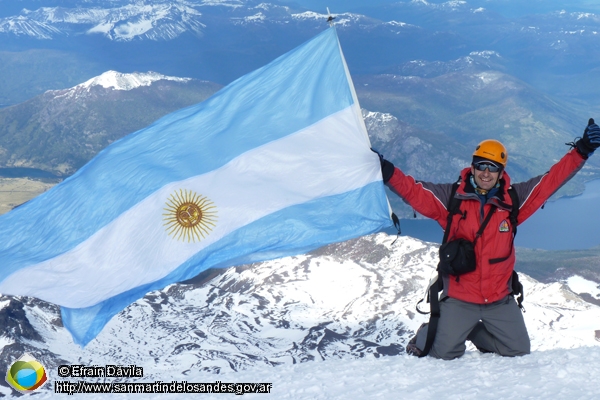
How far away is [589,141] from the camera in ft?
38.0

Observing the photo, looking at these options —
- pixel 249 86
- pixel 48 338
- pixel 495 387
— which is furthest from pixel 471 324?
pixel 48 338

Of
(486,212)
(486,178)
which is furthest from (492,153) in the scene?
(486,212)

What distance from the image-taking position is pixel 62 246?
12.8 m

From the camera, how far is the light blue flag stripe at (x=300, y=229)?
13.0 m

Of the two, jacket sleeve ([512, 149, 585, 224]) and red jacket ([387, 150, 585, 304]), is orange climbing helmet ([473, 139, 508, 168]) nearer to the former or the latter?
red jacket ([387, 150, 585, 304])

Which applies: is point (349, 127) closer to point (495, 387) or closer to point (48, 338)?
point (495, 387)

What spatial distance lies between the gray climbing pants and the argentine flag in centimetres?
247

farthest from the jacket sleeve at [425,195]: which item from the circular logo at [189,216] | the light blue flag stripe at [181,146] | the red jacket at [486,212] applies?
the circular logo at [189,216]

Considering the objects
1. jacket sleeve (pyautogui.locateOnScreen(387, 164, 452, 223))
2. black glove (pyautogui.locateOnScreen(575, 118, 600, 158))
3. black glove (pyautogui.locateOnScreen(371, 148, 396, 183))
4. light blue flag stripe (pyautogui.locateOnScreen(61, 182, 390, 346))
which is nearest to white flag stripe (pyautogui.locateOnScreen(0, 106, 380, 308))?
light blue flag stripe (pyautogui.locateOnScreen(61, 182, 390, 346))

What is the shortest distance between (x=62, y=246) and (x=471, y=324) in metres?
9.01

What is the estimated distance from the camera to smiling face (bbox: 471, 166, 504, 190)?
11766mm

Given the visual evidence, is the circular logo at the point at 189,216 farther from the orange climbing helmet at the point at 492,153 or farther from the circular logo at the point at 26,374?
the circular logo at the point at 26,374

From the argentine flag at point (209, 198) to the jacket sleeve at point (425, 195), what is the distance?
86 cm

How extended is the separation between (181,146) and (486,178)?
6.73m
